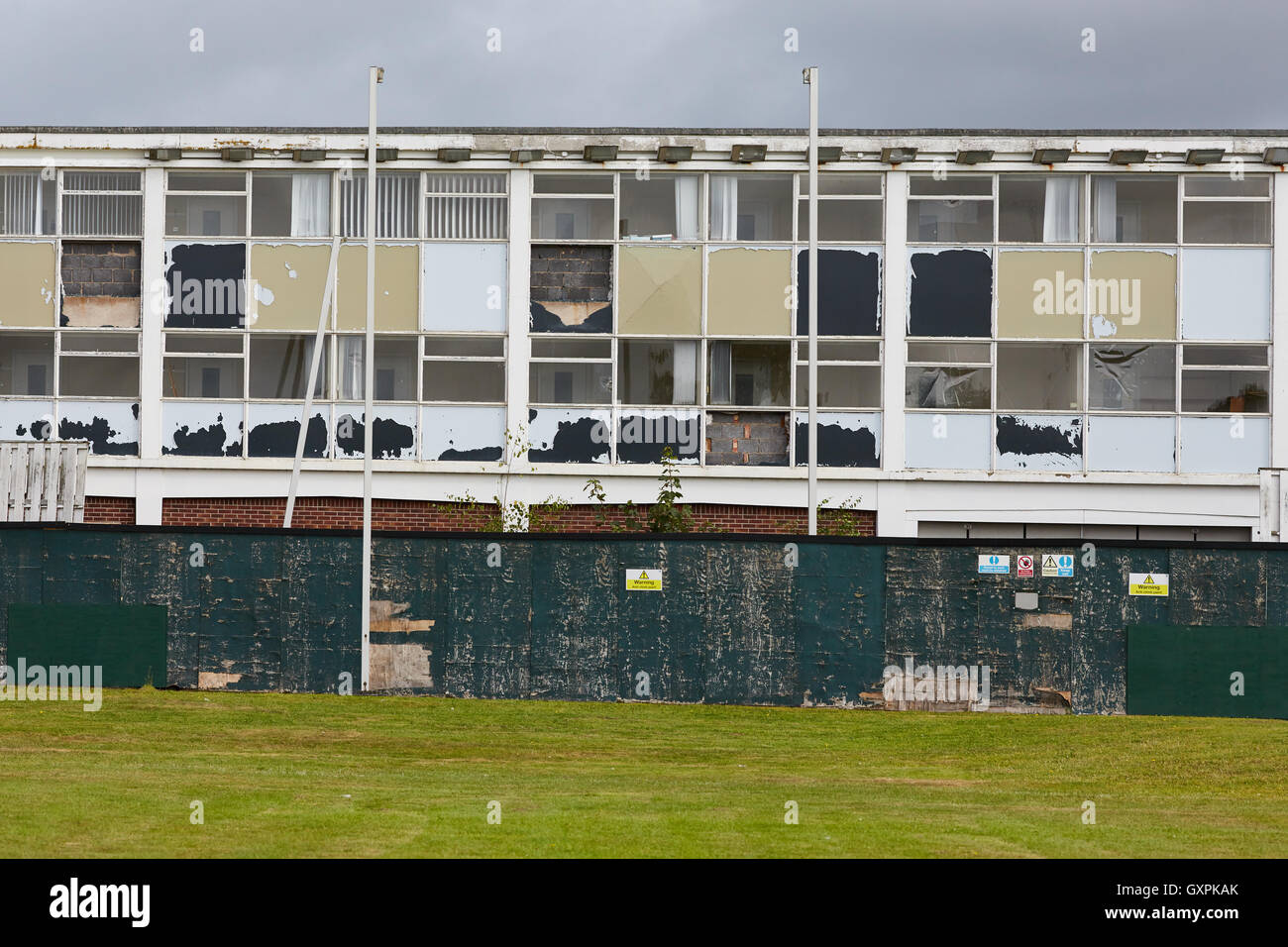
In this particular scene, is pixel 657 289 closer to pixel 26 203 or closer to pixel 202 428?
pixel 202 428

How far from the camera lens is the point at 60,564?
69.2ft

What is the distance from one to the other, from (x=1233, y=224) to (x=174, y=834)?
2477cm

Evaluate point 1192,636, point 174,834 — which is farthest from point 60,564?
point 1192,636

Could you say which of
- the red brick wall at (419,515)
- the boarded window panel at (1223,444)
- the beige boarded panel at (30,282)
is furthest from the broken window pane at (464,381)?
the boarded window panel at (1223,444)

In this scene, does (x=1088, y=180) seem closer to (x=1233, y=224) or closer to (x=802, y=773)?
(x=1233, y=224)

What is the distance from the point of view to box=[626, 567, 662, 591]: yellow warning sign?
2091 cm

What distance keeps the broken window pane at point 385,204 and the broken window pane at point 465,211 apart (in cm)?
38

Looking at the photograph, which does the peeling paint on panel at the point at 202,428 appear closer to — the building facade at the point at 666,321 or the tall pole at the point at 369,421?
the building facade at the point at 666,321

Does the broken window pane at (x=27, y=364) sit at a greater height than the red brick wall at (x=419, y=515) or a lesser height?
greater

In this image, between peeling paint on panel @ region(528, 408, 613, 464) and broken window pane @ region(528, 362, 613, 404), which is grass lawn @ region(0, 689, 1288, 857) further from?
broken window pane @ region(528, 362, 613, 404)

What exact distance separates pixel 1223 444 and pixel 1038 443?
3.30 m

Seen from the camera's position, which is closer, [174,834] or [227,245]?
[174,834]

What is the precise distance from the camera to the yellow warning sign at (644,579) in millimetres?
20906

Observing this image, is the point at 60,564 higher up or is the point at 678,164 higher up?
the point at 678,164
